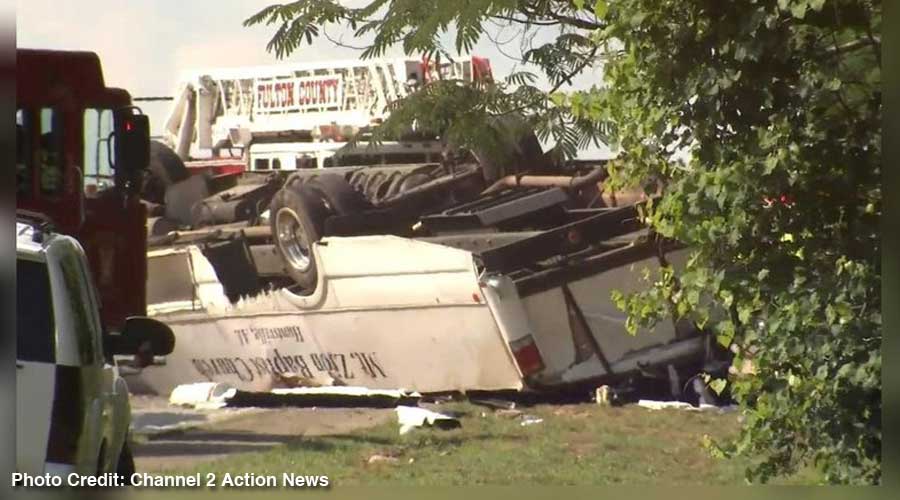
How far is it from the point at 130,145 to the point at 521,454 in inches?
88.4

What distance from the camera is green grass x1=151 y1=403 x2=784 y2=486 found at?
6770 millimetres

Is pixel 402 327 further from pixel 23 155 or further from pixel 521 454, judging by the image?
pixel 23 155

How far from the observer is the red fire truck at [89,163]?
6.44m

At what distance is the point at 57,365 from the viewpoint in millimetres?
5281

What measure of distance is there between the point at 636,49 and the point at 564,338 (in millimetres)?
1702

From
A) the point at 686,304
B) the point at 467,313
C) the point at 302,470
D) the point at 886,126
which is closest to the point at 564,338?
the point at 467,313

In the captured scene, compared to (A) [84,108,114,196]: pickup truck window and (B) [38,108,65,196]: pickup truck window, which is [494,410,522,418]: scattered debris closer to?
(A) [84,108,114,196]: pickup truck window

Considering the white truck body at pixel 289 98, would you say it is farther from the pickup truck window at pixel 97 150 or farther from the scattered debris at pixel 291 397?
the scattered debris at pixel 291 397

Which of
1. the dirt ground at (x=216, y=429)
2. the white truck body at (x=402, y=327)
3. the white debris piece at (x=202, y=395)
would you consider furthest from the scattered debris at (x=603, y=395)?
the white debris piece at (x=202, y=395)

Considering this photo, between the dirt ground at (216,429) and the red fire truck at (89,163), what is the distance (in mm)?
478

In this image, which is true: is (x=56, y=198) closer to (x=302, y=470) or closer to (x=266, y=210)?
(x=266, y=210)

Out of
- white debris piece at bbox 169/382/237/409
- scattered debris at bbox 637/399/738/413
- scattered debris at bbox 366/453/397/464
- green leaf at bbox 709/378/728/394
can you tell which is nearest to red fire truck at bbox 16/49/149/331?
white debris piece at bbox 169/382/237/409

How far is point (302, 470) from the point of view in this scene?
6711 millimetres

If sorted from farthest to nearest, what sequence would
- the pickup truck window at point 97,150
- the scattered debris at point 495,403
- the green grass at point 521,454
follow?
the scattered debris at point 495,403 → the green grass at point 521,454 → the pickup truck window at point 97,150
